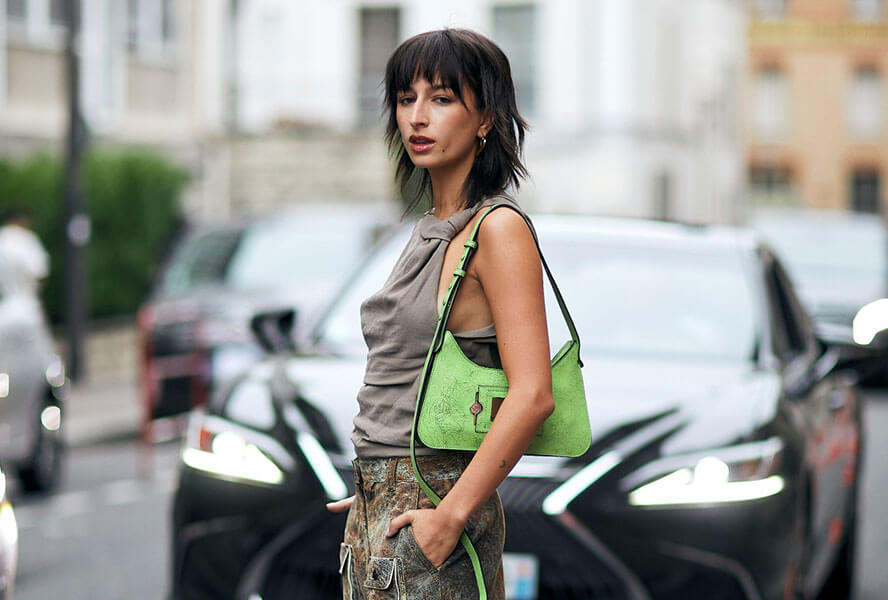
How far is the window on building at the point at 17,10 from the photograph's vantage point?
69.1ft

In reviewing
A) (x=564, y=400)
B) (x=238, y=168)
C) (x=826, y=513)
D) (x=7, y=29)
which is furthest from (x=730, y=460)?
(x=238, y=168)

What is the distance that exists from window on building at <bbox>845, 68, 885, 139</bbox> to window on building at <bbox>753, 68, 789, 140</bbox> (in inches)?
88.8

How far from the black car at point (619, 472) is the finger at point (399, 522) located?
1650mm

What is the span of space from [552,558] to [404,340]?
175 cm

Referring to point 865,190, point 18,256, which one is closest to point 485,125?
point 18,256

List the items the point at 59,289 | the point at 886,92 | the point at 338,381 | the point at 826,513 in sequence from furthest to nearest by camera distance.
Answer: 1. the point at 886,92
2. the point at 59,289
3. the point at 826,513
4. the point at 338,381

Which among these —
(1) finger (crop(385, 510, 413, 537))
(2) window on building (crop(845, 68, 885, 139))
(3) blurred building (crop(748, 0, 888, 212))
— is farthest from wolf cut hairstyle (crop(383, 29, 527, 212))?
(2) window on building (crop(845, 68, 885, 139))

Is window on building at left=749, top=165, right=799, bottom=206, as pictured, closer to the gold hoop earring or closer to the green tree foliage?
the green tree foliage

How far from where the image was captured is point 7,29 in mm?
20906

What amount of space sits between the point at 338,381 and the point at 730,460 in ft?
4.08

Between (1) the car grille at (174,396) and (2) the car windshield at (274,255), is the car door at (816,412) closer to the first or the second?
(2) the car windshield at (274,255)

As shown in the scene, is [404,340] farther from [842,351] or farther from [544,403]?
[842,351]

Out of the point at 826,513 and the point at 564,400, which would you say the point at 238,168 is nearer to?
the point at 826,513

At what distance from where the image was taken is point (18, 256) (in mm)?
9625
